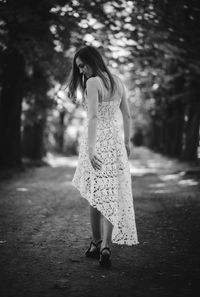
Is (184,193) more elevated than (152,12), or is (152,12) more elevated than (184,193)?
(152,12)

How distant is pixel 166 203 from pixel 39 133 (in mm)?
15494

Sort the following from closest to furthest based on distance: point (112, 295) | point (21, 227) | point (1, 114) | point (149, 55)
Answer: point (112, 295) → point (21, 227) → point (149, 55) → point (1, 114)

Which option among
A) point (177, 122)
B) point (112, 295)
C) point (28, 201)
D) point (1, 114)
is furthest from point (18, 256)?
point (177, 122)

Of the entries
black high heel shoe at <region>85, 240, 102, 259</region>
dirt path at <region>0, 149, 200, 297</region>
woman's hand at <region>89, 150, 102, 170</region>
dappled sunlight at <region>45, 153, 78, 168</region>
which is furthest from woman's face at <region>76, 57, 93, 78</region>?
dappled sunlight at <region>45, 153, 78, 168</region>

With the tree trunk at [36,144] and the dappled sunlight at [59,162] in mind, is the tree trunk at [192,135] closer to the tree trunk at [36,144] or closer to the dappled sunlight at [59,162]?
the dappled sunlight at [59,162]

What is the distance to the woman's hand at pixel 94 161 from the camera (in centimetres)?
450

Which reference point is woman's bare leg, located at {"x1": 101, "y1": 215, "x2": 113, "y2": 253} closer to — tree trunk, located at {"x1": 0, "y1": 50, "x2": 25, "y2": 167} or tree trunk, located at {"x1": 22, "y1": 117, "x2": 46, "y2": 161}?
tree trunk, located at {"x1": 0, "y1": 50, "x2": 25, "y2": 167}

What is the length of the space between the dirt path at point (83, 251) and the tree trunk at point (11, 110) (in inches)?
272

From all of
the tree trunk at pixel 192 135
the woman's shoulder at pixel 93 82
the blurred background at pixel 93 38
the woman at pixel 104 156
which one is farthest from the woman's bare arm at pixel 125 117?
the tree trunk at pixel 192 135

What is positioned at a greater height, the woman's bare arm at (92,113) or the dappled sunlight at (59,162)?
the woman's bare arm at (92,113)

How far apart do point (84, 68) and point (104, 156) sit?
100 centimetres

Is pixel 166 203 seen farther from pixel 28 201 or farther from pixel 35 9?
pixel 35 9

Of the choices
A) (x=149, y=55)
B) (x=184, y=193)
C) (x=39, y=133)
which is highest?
(x=149, y=55)

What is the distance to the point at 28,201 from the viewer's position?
30.0 feet
